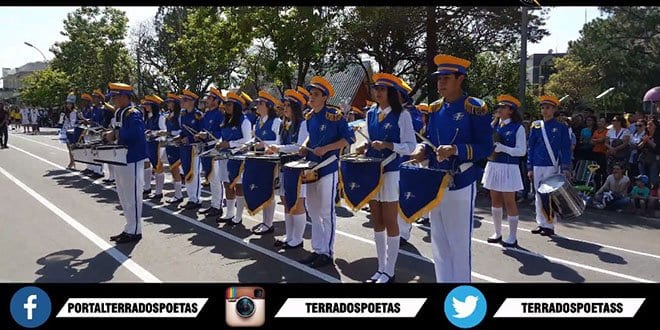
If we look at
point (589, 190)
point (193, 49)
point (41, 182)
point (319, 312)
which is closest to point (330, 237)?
point (319, 312)

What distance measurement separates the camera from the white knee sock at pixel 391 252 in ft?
19.3

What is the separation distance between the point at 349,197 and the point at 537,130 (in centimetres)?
424

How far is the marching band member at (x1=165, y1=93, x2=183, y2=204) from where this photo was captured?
34.2ft

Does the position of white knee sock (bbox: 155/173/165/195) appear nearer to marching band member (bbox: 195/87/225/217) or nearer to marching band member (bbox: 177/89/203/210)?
marching band member (bbox: 177/89/203/210)

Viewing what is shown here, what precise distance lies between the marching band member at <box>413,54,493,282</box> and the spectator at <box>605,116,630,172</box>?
9.24 m

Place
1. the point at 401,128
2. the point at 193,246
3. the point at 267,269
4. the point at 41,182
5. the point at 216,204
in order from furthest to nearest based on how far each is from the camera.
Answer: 1. the point at 41,182
2. the point at 216,204
3. the point at 193,246
4. the point at 267,269
5. the point at 401,128

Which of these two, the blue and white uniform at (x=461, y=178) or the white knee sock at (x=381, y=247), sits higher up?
the blue and white uniform at (x=461, y=178)

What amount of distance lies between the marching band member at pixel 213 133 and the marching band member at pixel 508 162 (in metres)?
4.48

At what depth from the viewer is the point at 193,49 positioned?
2878 centimetres

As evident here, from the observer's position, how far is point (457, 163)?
15.2ft

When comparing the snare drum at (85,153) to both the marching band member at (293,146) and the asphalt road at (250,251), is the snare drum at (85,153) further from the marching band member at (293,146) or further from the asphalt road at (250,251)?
the marching band member at (293,146)

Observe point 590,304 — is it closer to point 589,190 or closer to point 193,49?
point 589,190

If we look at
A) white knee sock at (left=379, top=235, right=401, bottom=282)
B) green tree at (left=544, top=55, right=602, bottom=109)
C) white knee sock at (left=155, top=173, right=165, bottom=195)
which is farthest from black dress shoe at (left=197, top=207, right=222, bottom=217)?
green tree at (left=544, top=55, right=602, bottom=109)

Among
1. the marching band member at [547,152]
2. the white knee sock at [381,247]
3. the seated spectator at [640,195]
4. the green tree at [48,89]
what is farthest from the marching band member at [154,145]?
the green tree at [48,89]
